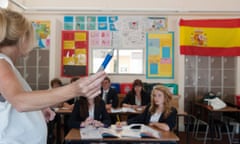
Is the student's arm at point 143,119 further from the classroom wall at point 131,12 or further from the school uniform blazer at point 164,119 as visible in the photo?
the classroom wall at point 131,12

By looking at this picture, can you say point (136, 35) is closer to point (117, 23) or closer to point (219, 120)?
point (117, 23)

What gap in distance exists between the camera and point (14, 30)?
969 millimetres

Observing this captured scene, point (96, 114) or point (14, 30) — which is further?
point (96, 114)

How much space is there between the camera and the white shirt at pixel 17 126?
99 cm

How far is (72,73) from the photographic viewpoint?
6.42 m

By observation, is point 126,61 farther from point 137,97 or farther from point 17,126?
point 17,126

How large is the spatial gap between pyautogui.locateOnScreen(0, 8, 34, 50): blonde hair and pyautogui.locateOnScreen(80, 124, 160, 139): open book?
1.93 metres

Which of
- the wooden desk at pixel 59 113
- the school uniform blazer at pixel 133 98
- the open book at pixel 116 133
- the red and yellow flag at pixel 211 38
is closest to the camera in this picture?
the open book at pixel 116 133

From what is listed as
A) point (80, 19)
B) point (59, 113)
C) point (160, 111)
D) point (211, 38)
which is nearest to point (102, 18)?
point (80, 19)

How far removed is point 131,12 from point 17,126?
221 inches

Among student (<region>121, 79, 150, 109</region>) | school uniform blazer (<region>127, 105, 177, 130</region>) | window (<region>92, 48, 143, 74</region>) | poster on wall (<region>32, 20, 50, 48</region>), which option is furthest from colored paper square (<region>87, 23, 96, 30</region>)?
school uniform blazer (<region>127, 105, 177, 130</region>)

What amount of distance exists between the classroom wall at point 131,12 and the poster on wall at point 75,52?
0.45 ft

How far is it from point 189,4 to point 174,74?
5.34 ft

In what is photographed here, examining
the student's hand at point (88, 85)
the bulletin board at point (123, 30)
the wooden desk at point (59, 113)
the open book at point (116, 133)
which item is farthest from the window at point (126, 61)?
the student's hand at point (88, 85)
